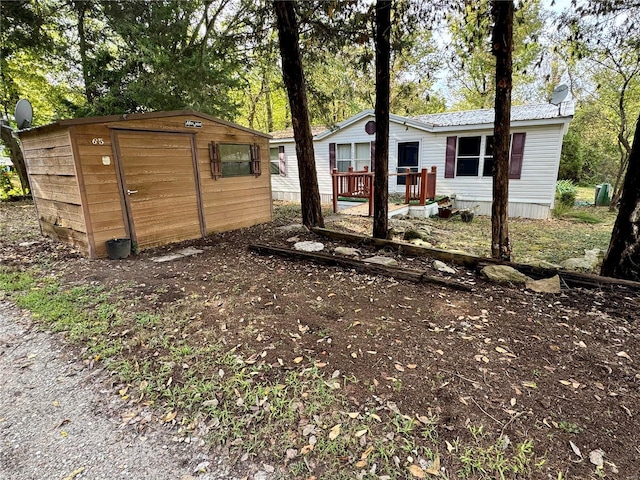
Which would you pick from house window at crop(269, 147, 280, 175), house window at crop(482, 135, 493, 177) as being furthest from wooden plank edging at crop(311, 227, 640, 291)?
house window at crop(269, 147, 280, 175)

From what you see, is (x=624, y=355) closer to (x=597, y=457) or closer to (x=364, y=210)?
(x=597, y=457)

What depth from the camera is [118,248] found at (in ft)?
17.0

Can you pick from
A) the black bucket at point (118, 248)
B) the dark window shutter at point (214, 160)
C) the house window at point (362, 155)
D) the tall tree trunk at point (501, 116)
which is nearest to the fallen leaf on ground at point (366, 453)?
the tall tree trunk at point (501, 116)

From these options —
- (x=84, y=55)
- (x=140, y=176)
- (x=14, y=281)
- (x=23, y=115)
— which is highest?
(x=84, y=55)

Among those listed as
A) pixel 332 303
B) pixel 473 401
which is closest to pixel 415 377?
pixel 473 401

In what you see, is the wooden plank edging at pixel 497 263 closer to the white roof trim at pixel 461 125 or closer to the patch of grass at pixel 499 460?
the patch of grass at pixel 499 460

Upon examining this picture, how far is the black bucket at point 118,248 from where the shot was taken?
5.14 m

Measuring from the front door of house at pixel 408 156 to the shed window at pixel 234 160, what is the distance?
20.4 ft

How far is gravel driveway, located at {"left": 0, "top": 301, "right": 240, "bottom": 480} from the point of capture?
1.71 metres

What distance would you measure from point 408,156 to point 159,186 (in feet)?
29.1

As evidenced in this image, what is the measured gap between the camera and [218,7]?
33.8ft

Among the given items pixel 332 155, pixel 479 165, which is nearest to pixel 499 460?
pixel 479 165

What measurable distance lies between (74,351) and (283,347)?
68.5 inches

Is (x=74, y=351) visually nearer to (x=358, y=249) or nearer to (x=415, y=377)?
(x=415, y=377)
